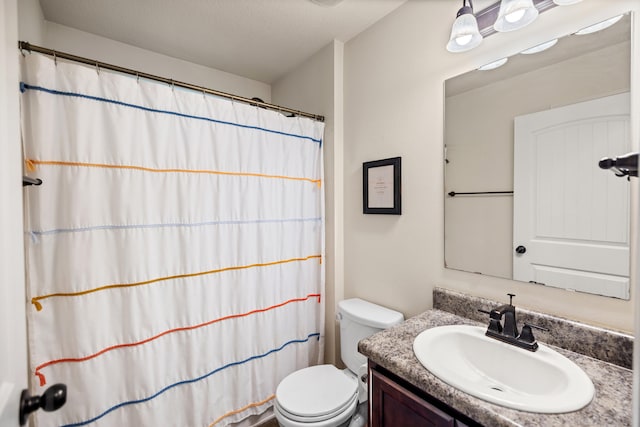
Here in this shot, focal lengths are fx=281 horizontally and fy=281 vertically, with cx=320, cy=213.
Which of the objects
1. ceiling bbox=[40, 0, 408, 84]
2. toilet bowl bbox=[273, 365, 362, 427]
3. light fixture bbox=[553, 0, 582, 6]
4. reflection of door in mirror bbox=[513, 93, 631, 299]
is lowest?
toilet bowl bbox=[273, 365, 362, 427]

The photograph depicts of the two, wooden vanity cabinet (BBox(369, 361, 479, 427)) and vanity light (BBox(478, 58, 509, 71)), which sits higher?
vanity light (BBox(478, 58, 509, 71))

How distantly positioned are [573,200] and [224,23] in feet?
6.62

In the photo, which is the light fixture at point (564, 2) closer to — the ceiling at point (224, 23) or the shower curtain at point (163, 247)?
the ceiling at point (224, 23)

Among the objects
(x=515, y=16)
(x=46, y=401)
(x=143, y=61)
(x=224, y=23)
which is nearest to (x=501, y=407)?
(x=46, y=401)

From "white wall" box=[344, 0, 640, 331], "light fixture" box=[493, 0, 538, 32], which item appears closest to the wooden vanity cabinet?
"white wall" box=[344, 0, 640, 331]

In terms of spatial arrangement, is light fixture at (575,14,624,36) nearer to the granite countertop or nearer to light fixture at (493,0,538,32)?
light fixture at (493,0,538,32)

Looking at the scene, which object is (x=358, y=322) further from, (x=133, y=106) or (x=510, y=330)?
(x=133, y=106)

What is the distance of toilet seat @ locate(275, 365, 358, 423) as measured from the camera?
51.7 inches

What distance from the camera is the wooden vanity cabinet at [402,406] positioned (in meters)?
0.83

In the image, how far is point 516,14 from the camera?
106 centimetres

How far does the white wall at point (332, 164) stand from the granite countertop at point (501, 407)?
0.87 metres

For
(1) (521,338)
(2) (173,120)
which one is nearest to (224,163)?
(2) (173,120)

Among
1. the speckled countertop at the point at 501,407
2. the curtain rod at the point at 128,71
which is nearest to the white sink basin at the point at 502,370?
the speckled countertop at the point at 501,407

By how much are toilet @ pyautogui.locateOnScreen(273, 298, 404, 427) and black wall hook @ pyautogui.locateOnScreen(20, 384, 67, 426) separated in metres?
0.96
